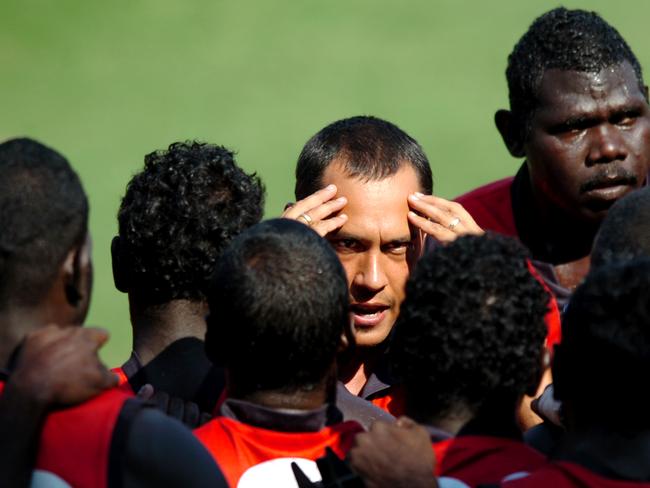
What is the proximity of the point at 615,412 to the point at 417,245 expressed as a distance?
6.25ft

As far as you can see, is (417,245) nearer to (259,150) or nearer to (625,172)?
(625,172)

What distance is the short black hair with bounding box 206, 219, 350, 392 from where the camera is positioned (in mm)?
3451

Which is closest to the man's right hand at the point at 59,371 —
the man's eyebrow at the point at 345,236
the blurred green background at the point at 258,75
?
the man's eyebrow at the point at 345,236

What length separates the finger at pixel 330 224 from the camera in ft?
15.6

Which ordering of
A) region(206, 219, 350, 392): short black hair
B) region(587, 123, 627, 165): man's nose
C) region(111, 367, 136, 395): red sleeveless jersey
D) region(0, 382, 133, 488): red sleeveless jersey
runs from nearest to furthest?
region(0, 382, 133, 488): red sleeveless jersey → region(206, 219, 350, 392): short black hair → region(111, 367, 136, 395): red sleeveless jersey → region(587, 123, 627, 165): man's nose

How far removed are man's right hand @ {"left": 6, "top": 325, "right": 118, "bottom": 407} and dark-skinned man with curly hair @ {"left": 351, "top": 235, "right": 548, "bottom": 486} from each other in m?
0.76

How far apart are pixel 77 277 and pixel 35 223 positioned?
0.15 metres

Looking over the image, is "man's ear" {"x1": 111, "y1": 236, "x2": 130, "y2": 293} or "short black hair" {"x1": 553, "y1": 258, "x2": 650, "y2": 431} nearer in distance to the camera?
"short black hair" {"x1": 553, "y1": 258, "x2": 650, "y2": 431}

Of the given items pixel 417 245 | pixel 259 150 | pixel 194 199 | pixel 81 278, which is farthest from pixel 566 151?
pixel 259 150

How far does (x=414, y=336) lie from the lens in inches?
132

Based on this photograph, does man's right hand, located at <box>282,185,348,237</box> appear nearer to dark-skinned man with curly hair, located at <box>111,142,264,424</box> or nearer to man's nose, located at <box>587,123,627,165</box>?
dark-skinned man with curly hair, located at <box>111,142,264,424</box>

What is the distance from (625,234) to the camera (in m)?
3.90

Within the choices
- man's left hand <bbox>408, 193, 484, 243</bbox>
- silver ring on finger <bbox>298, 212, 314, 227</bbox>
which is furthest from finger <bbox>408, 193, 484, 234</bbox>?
silver ring on finger <bbox>298, 212, 314, 227</bbox>

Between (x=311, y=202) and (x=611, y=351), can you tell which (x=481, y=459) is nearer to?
(x=611, y=351)
